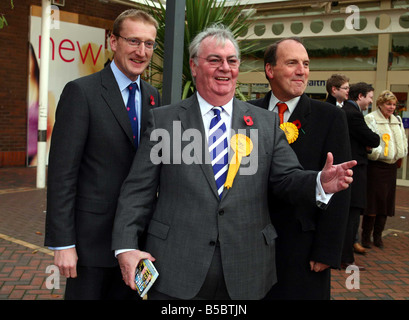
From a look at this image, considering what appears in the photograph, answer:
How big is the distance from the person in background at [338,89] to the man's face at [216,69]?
368 cm

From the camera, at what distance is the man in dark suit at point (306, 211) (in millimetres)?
2438

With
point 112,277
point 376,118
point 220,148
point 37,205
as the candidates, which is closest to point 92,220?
point 112,277

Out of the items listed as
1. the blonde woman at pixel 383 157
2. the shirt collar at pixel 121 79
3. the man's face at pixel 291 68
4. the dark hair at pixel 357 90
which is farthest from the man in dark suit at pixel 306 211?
the blonde woman at pixel 383 157

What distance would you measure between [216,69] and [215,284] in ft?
3.32

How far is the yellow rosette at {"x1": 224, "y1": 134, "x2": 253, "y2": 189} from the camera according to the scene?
7.02 feet

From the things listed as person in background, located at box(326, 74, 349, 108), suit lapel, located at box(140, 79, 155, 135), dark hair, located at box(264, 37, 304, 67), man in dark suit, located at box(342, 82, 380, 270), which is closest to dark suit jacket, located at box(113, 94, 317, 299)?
suit lapel, located at box(140, 79, 155, 135)

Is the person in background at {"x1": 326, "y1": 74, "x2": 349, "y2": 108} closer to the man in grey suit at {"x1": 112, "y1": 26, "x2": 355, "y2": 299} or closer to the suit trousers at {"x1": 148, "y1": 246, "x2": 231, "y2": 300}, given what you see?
the man in grey suit at {"x1": 112, "y1": 26, "x2": 355, "y2": 299}

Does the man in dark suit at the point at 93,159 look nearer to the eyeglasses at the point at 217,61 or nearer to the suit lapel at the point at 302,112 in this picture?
the eyeglasses at the point at 217,61

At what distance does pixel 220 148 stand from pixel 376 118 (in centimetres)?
453

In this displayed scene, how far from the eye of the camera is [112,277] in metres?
2.63

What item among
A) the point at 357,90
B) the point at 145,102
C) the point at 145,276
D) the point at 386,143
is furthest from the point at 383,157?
the point at 145,276

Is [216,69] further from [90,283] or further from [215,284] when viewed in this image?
[90,283]

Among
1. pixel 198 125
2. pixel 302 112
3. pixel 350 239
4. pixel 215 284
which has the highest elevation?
pixel 302 112

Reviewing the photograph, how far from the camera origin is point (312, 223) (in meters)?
2.47
